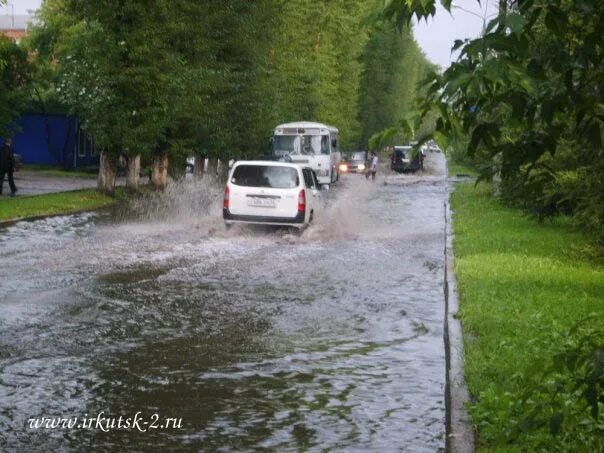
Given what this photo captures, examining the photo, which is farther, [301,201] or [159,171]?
[159,171]

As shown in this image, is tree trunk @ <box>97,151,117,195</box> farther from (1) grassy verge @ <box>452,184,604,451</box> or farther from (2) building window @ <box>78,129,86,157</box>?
(2) building window @ <box>78,129,86,157</box>

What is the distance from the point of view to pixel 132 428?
7789mm

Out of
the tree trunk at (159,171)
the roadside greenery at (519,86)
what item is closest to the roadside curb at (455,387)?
the roadside greenery at (519,86)

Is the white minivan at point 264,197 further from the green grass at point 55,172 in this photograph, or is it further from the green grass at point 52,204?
the green grass at point 55,172

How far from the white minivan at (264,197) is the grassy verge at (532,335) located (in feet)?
12.4

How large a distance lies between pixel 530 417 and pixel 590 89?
180 cm

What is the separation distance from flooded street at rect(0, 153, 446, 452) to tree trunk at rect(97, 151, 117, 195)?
1353 cm

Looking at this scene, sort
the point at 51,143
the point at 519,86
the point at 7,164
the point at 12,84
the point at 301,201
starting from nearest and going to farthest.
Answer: the point at 519,86 < the point at 301,201 < the point at 7,164 < the point at 12,84 < the point at 51,143

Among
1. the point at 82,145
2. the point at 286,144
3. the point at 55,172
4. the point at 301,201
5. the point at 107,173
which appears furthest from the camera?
the point at 82,145

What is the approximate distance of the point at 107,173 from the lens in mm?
36875

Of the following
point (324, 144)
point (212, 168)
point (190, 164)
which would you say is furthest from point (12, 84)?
point (324, 144)

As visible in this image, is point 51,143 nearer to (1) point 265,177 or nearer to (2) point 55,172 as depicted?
(2) point 55,172

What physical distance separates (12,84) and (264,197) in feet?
90.8

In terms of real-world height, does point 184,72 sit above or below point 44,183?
above
